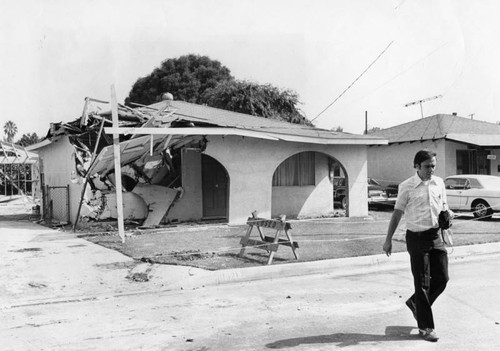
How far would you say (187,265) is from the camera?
29.2ft

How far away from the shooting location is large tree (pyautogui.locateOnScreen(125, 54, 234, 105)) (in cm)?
4400

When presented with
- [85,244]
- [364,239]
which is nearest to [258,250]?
[364,239]

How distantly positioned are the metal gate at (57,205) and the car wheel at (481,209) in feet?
45.4

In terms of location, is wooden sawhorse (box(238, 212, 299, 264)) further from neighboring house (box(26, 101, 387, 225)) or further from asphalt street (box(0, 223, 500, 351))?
neighboring house (box(26, 101, 387, 225))

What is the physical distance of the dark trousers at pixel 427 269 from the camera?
501 cm

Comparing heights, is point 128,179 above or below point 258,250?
above

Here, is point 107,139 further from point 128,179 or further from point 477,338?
point 477,338

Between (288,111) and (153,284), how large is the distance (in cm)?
3407

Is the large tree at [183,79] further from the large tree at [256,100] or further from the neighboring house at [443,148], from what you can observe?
the neighboring house at [443,148]

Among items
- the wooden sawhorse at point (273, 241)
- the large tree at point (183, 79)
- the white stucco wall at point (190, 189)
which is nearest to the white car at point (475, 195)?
the white stucco wall at point (190, 189)

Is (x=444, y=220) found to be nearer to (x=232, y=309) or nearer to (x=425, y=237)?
(x=425, y=237)

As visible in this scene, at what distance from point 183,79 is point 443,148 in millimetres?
26674

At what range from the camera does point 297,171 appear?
1852 centimetres

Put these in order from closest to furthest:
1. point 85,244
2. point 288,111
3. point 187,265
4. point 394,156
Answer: point 187,265
point 85,244
point 394,156
point 288,111
